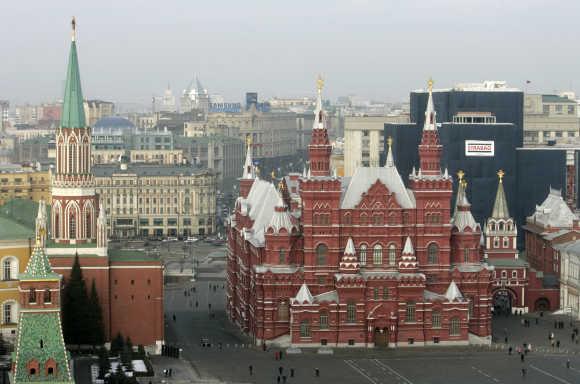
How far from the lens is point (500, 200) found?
168375mm

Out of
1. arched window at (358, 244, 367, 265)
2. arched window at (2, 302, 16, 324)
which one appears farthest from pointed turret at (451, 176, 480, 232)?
arched window at (2, 302, 16, 324)

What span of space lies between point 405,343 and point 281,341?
10.4m

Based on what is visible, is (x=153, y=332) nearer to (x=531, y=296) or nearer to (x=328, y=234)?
(x=328, y=234)

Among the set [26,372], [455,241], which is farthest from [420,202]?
[26,372]

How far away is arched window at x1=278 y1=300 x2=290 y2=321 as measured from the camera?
13950 centimetres

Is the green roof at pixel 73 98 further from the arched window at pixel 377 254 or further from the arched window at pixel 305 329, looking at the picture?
the arched window at pixel 377 254

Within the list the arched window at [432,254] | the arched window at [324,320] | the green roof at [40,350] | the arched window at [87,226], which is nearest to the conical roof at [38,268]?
the green roof at [40,350]

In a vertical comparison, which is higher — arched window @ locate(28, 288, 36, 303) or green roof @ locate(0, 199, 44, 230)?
green roof @ locate(0, 199, 44, 230)

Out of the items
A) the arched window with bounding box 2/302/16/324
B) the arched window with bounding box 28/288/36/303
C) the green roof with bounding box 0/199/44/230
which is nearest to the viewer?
the arched window with bounding box 28/288/36/303

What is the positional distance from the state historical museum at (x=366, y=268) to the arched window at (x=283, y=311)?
8cm

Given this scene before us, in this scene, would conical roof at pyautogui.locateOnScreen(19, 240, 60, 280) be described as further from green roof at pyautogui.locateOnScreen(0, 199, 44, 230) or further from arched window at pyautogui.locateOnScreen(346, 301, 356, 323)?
green roof at pyautogui.locateOnScreen(0, 199, 44, 230)

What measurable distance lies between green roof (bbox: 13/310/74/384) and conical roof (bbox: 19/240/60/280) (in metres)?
2.90

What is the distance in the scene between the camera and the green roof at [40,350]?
10488 cm

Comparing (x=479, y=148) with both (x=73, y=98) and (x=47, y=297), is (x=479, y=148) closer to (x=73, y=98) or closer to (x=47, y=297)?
(x=73, y=98)
